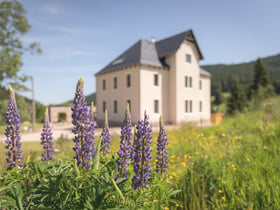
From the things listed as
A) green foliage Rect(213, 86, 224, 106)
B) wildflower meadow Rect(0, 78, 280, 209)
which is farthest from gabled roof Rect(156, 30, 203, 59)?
green foliage Rect(213, 86, 224, 106)

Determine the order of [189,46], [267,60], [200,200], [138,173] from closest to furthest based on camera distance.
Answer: [138,173] < [200,200] < [189,46] < [267,60]

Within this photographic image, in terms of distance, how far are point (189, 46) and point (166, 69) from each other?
5.09 meters

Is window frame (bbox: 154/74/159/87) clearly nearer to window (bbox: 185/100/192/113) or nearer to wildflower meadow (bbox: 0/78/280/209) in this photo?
window (bbox: 185/100/192/113)

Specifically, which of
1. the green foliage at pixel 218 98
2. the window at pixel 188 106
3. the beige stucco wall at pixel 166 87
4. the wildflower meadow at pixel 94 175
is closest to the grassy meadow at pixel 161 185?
the wildflower meadow at pixel 94 175

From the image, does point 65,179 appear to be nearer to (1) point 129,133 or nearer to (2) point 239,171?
(1) point 129,133

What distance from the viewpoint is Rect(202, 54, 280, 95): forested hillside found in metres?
114

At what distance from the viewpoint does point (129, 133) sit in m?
2.03

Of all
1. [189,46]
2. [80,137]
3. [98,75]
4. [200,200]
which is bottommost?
[200,200]

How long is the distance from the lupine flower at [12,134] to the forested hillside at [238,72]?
4480 inches

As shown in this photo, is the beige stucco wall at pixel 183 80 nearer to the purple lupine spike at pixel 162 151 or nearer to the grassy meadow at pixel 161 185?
the grassy meadow at pixel 161 185

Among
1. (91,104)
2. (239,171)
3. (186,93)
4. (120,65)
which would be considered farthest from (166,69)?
(91,104)

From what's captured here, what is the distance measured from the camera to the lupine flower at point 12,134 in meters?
1.90

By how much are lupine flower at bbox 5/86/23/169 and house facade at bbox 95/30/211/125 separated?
1865 cm

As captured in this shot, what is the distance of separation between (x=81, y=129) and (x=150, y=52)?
81.1 ft
